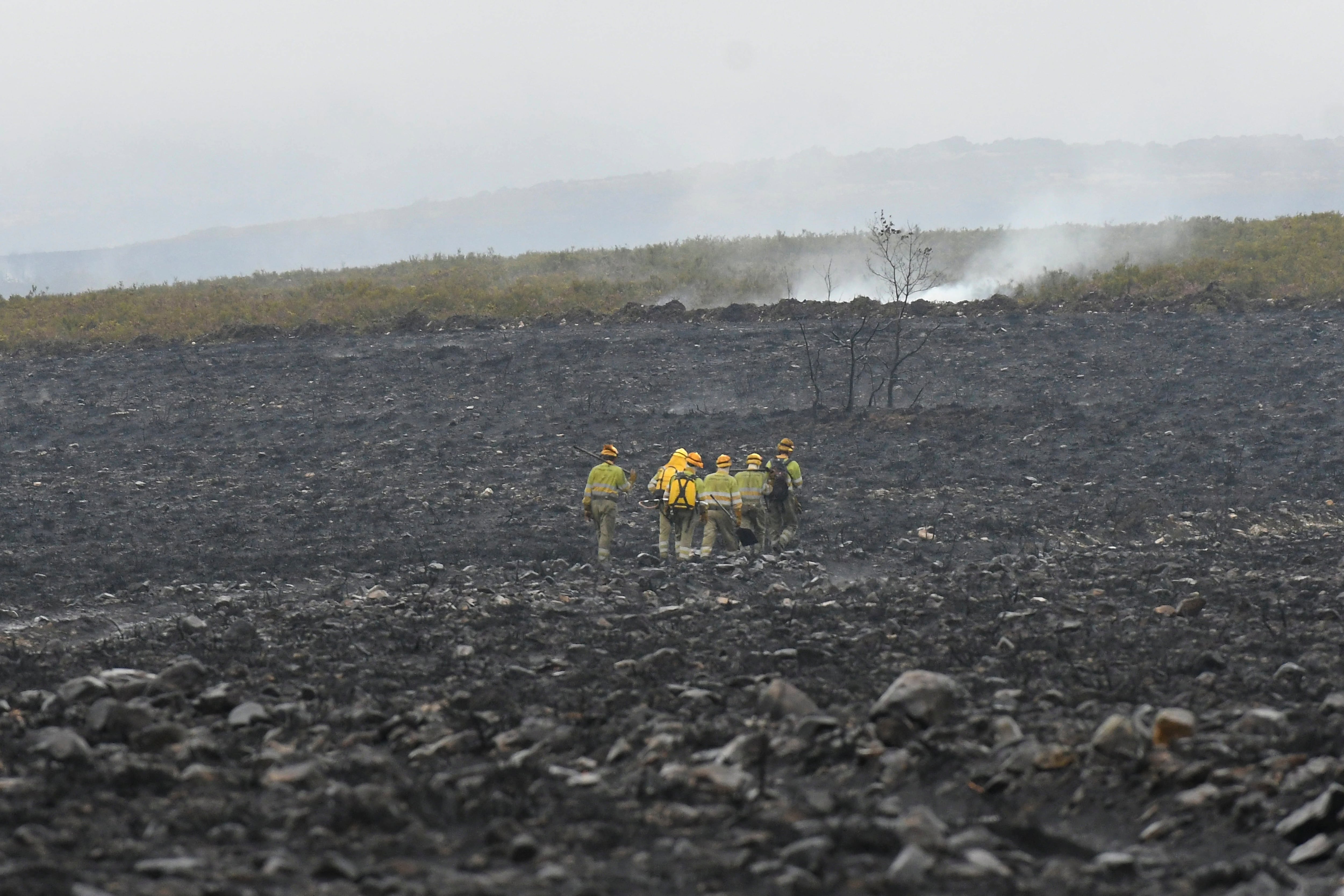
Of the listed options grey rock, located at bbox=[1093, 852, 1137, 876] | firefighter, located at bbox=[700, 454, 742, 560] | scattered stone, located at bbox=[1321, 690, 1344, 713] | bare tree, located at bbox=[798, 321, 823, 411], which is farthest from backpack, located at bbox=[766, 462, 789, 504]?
grey rock, located at bbox=[1093, 852, 1137, 876]

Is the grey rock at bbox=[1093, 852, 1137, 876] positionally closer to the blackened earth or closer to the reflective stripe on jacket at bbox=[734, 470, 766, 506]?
the blackened earth

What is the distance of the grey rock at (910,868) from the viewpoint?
15.6 ft

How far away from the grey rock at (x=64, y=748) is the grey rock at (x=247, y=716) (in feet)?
2.69

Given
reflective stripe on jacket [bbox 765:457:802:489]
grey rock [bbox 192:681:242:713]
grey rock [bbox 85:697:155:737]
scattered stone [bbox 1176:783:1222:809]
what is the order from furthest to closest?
reflective stripe on jacket [bbox 765:457:802:489] → grey rock [bbox 192:681:242:713] → grey rock [bbox 85:697:155:737] → scattered stone [bbox 1176:783:1222:809]

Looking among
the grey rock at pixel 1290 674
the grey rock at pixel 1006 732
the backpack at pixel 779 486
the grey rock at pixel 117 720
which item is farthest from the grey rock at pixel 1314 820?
the backpack at pixel 779 486

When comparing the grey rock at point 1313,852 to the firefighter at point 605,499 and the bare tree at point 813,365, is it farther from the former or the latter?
the bare tree at point 813,365

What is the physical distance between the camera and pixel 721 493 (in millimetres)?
15141

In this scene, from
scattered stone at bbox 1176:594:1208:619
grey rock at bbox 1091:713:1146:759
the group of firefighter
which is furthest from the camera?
the group of firefighter

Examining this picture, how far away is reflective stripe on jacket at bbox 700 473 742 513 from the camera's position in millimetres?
15117

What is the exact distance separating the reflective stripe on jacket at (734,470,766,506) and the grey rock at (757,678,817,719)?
8047mm

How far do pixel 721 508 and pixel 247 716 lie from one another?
8.56 m

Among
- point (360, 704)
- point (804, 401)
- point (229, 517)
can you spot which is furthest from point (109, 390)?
point (360, 704)

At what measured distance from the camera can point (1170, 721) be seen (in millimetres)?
6215

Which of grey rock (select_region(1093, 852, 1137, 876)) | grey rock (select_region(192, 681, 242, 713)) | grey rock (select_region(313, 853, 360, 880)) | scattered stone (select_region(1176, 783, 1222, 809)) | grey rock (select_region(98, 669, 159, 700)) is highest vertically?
grey rock (select_region(98, 669, 159, 700))
